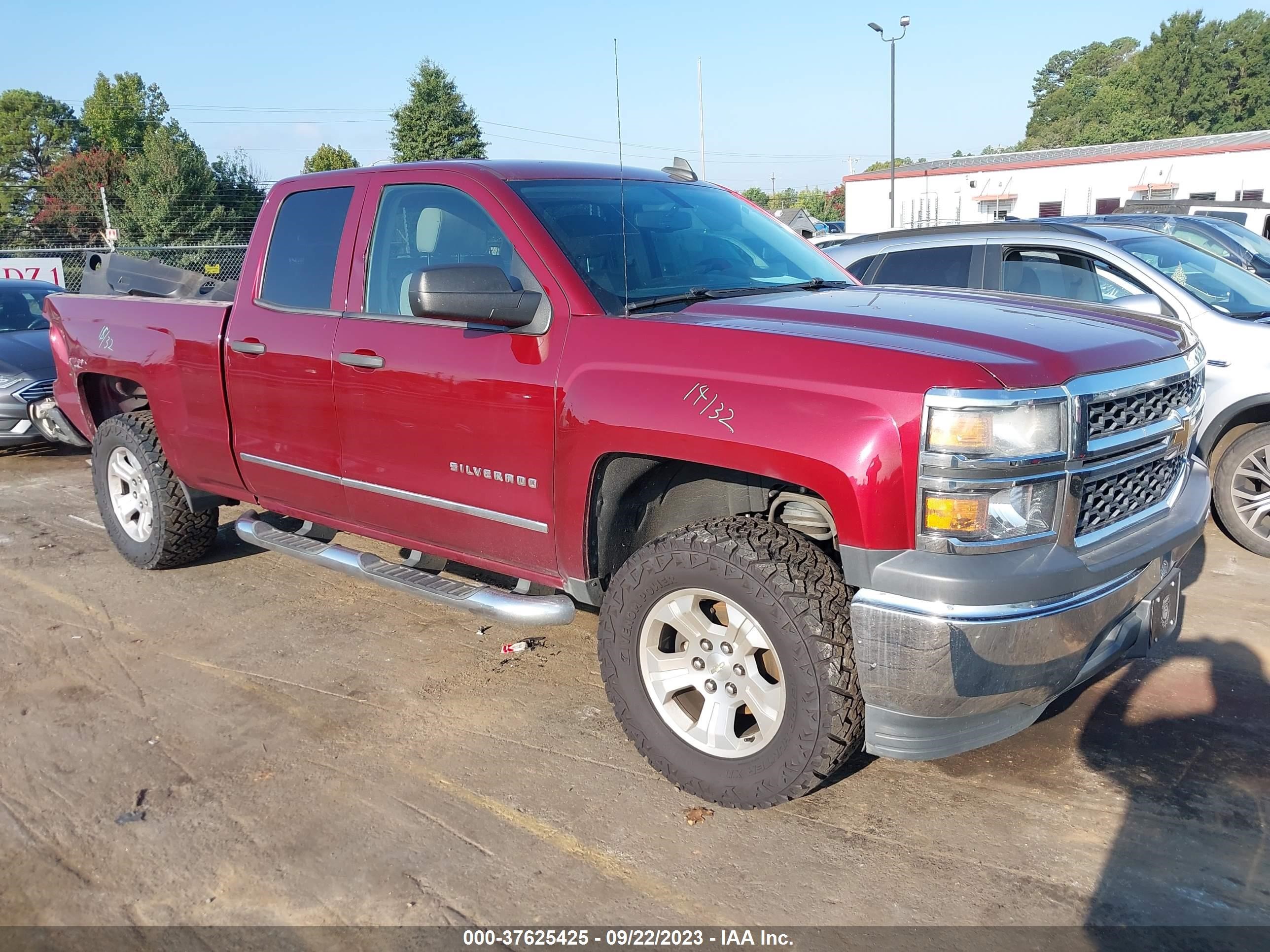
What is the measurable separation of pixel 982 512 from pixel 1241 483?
387cm

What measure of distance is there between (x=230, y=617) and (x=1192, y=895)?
4.20 meters

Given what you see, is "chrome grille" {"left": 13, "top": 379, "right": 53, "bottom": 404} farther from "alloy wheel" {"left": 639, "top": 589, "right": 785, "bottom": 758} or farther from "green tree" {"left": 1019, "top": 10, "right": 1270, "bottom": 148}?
"green tree" {"left": 1019, "top": 10, "right": 1270, "bottom": 148}

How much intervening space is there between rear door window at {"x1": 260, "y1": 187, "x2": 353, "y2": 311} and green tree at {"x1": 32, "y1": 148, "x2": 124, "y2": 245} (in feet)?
154

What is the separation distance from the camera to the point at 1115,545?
2961 mm

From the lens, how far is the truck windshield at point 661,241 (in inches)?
142

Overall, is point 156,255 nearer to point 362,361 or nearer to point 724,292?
point 362,361

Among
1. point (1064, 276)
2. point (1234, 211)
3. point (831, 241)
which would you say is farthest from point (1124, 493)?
point (1234, 211)

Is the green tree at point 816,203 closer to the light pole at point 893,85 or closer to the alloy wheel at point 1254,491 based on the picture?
the light pole at point 893,85

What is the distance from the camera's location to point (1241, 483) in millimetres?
5648

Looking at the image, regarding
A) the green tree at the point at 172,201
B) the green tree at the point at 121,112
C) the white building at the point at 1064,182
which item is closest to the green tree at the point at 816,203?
the white building at the point at 1064,182

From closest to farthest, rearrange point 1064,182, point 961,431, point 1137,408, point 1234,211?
point 961,431 → point 1137,408 → point 1234,211 → point 1064,182

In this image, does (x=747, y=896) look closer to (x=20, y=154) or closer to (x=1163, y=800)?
(x=1163, y=800)

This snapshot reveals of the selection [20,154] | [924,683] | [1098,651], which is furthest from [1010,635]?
[20,154]

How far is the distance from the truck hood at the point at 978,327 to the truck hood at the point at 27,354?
7932 mm
